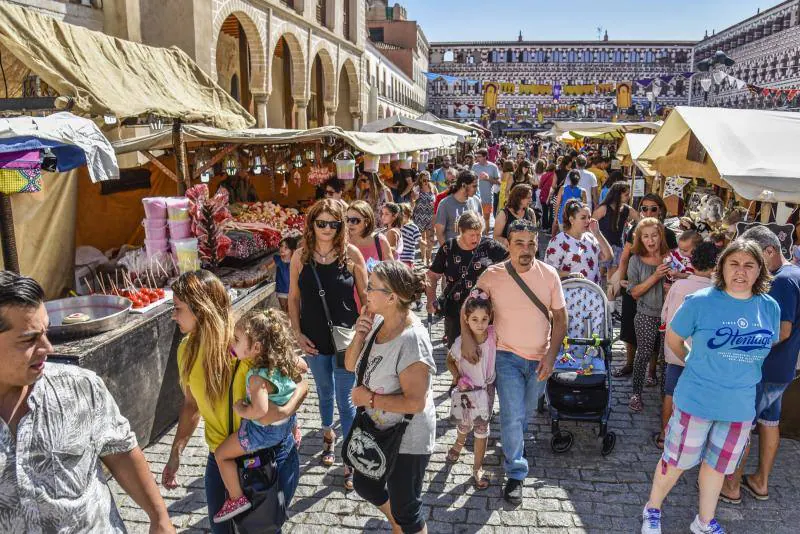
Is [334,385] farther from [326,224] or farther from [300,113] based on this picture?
[300,113]

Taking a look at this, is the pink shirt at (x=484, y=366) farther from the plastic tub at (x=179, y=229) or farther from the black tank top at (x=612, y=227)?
the black tank top at (x=612, y=227)

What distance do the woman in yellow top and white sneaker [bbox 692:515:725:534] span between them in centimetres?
244

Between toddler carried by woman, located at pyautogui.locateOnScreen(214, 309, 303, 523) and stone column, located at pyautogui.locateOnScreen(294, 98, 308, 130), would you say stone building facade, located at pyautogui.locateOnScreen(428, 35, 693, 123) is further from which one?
toddler carried by woman, located at pyautogui.locateOnScreen(214, 309, 303, 523)

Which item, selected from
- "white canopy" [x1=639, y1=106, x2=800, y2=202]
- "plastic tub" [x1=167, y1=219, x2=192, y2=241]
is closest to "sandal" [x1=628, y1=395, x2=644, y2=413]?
"white canopy" [x1=639, y1=106, x2=800, y2=202]

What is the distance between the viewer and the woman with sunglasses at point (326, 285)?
156 inches

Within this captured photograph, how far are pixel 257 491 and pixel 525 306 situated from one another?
78.5 inches

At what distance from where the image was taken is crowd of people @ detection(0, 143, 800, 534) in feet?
6.09

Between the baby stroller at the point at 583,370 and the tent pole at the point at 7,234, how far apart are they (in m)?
4.25

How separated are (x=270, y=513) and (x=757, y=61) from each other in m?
60.0

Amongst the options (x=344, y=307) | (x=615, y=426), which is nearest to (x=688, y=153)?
(x=615, y=426)

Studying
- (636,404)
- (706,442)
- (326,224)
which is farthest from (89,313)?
(636,404)

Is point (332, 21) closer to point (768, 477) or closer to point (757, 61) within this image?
point (768, 477)

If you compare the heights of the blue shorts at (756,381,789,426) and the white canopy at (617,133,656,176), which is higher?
the white canopy at (617,133,656,176)

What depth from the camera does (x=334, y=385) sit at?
424cm
